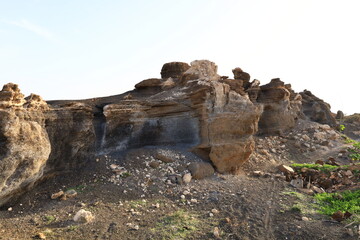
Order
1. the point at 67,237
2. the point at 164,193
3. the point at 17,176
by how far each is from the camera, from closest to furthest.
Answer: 1. the point at 67,237
2. the point at 17,176
3. the point at 164,193

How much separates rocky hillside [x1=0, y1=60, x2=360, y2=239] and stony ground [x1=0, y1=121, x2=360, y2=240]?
84mm

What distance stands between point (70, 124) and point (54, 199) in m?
2.50

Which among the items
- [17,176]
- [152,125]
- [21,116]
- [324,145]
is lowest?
[324,145]

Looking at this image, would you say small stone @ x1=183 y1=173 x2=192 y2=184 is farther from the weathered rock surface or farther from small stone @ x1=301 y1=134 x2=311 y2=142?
small stone @ x1=301 y1=134 x2=311 y2=142

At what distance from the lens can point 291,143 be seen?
1709 cm

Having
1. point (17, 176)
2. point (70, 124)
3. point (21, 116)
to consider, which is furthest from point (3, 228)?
point (70, 124)

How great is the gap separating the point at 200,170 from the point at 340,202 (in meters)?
4.51

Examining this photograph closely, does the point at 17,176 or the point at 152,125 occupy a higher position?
the point at 152,125

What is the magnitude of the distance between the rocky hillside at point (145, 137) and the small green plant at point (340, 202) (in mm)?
1496

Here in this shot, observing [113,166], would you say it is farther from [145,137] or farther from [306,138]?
[306,138]

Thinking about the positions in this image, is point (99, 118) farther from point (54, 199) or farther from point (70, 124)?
point (54, 199)

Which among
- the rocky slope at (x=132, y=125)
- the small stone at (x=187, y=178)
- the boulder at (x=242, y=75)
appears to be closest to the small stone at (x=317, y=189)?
the rocky slope at (x=132, y=125)

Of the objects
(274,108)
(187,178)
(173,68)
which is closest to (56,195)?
(187,178)

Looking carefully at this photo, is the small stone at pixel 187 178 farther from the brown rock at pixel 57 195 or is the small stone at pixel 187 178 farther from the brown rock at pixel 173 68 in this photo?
the brown rock at pixel 173 68
